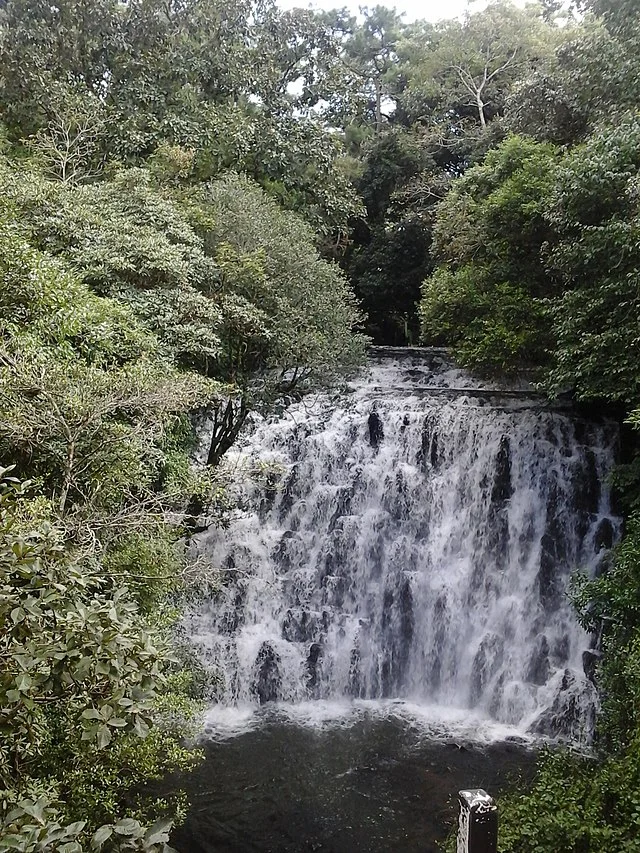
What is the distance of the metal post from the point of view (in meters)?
2.80

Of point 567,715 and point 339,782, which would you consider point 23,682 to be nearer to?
point 339,782

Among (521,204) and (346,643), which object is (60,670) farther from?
(521,204)

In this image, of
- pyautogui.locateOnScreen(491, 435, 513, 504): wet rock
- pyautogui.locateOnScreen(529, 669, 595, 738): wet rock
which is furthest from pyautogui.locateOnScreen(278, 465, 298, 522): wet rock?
pyautogui.locateOnScreen(529, 669, 595, 738): wet rock

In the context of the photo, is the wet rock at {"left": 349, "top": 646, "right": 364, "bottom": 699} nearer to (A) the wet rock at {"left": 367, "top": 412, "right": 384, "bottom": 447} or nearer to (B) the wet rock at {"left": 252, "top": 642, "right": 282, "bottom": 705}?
(B) the wet rock at {"left": 252, "top": 642, "right": 282, "bottom": 705}

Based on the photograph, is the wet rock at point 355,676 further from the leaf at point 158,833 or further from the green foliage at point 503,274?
the leaf at point 158,833

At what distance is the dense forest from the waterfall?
88cm

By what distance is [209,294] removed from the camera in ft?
35.0

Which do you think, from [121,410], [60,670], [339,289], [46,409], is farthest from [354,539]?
[60,670]

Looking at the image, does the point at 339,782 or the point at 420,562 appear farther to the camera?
the point at 420,562

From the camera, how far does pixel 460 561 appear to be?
11.3 m

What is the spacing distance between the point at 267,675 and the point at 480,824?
828 centimetres

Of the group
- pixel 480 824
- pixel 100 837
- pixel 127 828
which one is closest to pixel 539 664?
pixel 480 824

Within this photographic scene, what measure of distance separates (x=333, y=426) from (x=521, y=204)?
4.94m

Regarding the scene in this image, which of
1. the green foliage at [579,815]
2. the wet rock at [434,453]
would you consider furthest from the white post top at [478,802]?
the wet rock at [434,453]
